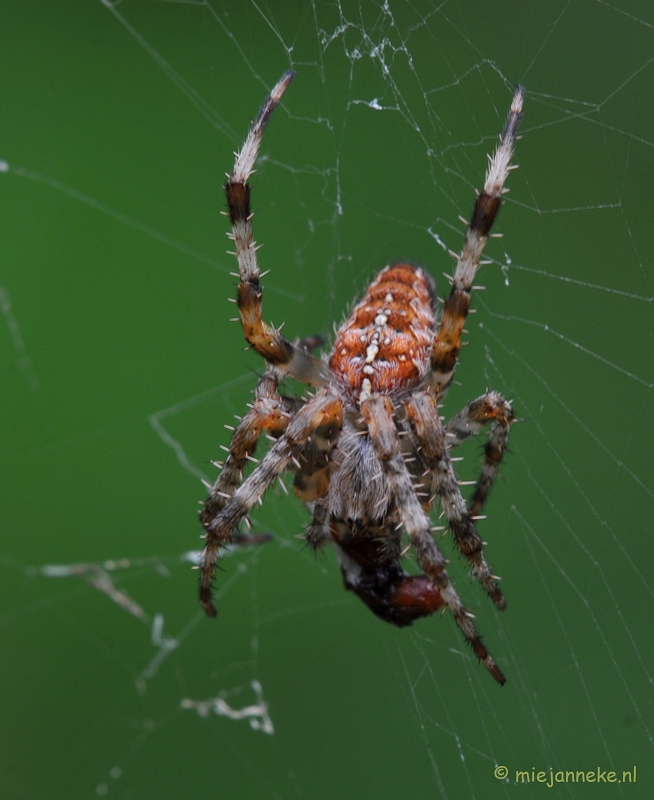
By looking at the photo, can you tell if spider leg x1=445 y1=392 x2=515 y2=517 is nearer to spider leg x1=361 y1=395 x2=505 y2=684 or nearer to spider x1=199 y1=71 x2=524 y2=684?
spider x1=199 y1=71 x2=524 y2=684

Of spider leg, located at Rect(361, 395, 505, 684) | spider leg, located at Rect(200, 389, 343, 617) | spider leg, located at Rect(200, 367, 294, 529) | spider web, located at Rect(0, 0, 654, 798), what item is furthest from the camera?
spider web, located at Rect(0, 0, 654, 798)

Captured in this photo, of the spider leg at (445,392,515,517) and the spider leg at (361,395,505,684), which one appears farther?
the spider leg at (445,392,515,517)

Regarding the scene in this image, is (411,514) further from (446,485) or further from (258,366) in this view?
(258,366)

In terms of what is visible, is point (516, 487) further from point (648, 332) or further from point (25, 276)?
point (25, 276)

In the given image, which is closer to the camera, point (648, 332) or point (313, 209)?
point (648, 332)

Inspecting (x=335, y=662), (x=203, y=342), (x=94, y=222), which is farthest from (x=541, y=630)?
(x=94, y=222)

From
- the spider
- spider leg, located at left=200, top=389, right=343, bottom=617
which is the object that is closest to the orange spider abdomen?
the spider

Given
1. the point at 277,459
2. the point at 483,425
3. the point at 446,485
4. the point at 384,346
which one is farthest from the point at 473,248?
the point at 277,459
